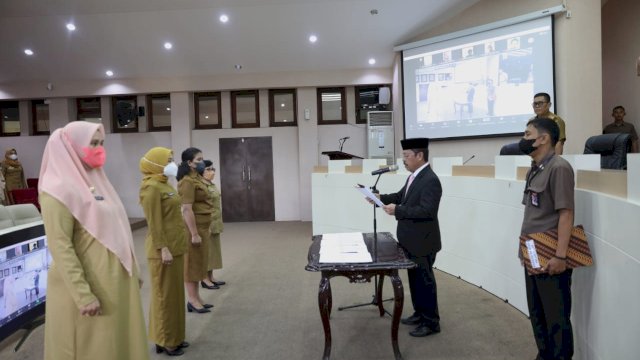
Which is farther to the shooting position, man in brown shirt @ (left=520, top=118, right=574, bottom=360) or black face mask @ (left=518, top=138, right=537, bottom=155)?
black face mask @ (left=518, top=138, right=537, bottom=155)

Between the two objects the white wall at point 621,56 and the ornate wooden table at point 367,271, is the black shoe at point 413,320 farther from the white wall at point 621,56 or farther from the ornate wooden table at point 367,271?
the white wall at point 621,56

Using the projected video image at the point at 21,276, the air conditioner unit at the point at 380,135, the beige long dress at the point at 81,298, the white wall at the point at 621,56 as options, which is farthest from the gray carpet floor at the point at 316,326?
the air conditioner unit at the point at 380,135

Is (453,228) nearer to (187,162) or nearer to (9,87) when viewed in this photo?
(187,162)

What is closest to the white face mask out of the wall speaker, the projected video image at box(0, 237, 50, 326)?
the projected video image at box(0, 237, 50, 326)

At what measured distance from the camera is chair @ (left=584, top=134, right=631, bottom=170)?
3490 mm

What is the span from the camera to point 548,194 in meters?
2.22

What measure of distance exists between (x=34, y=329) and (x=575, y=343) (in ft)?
13.0

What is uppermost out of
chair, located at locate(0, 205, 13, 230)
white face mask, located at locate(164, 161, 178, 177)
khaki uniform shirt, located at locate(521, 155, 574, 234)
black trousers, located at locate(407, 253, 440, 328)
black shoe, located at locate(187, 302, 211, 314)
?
white face mask, located at locate(164, 161, 178, 177)

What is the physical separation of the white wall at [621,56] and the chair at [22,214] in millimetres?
7552

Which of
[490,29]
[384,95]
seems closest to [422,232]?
[490,29]

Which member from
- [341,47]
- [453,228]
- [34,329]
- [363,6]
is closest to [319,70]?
[341,47]

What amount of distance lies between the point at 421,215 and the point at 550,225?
86cm

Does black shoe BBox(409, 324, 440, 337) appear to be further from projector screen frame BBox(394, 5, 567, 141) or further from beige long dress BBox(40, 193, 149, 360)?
projector screen frame BBox(394, 5, 567, 141)

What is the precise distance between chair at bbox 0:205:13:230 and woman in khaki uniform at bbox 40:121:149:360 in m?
2.04
